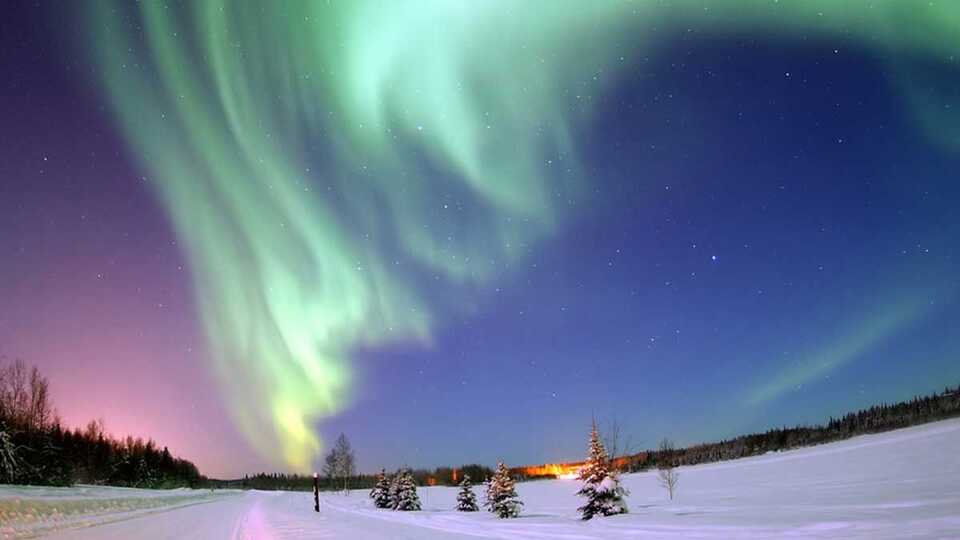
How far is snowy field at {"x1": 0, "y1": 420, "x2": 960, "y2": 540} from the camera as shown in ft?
53.8

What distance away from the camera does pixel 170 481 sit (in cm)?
11488

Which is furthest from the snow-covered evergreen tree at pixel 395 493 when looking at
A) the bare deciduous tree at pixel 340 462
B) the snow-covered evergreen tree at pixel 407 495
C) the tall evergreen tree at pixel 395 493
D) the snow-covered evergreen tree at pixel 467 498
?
the bare deciduous tree at pixel 340 462

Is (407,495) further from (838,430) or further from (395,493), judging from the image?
(838,430)

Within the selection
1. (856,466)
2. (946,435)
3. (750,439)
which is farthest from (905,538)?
(750,439)

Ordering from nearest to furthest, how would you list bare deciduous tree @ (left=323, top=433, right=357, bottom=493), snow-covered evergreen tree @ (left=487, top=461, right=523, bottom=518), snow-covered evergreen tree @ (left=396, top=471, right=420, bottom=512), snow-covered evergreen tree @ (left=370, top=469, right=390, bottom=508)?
snow-covered evergreen tree @ (left=487, top=461, right=523, bottom=518)
snow-covered evergreen tree @ (left=396, top=471, right=420, bottom=512)
snow-covered evergreen tree @ (left=370, top=469, right=390, bottom=508)
bare deciduous tree @ (left=323, top=433, right=357, bottom=493)

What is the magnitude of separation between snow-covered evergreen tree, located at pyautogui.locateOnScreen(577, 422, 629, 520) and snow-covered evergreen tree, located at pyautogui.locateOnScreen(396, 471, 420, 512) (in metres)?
18.9

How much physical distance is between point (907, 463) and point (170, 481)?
12491cm

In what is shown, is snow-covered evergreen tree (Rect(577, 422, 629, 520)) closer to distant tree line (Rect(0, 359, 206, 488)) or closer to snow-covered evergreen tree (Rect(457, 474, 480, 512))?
snow-covered evergreen tree (Rect(457, 474, 480, 512))

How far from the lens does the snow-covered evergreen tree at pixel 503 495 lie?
3112 centimetres

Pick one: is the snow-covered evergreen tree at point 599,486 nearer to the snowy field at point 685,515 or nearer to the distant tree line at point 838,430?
the snowy field at point 685,515

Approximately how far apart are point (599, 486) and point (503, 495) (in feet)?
23.9

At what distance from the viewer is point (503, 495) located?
32062mm

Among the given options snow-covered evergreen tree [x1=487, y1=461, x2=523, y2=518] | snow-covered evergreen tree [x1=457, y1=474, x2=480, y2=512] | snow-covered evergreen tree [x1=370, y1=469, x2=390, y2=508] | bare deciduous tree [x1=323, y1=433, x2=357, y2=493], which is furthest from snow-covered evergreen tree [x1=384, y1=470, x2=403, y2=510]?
bare deciduous tree [x1=323, y1=433, x2=357, y2=493]

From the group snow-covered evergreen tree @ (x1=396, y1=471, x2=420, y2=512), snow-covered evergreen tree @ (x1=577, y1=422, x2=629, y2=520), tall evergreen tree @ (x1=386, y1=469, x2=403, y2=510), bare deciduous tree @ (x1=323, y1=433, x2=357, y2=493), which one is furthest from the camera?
bare deciduous tree @ (x1=323, y1=433, x2=357, y2=493)
